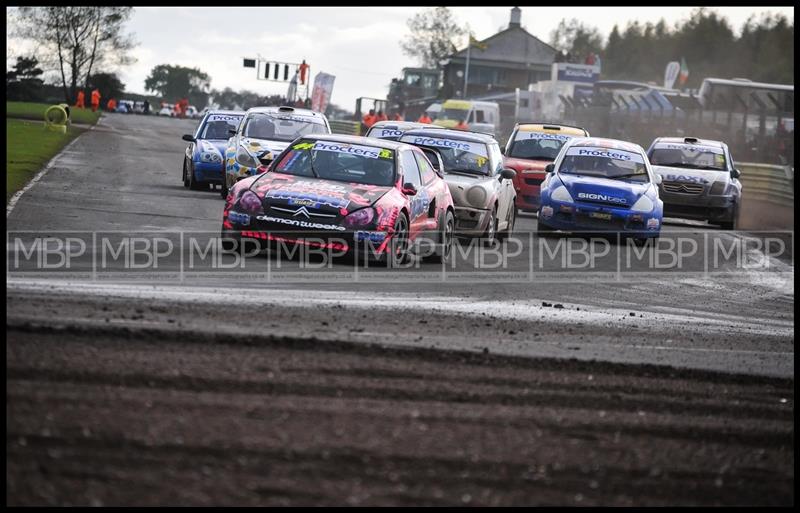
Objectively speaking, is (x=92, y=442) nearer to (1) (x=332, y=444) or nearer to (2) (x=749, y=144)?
(1) (x=332, y=444)

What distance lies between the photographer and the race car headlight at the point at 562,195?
1909 centimetres

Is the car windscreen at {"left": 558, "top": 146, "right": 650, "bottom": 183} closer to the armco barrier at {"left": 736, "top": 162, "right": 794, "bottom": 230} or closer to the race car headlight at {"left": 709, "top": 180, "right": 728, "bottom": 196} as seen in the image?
the race car headlight at {"left": 709, "top": 180, "right": 728, "bottom": 196}

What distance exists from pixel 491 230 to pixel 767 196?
17.8 m

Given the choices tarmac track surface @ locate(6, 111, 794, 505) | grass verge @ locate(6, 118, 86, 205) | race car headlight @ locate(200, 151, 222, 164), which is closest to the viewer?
tarmac track surface @ locate(6, 111, 794, 505)

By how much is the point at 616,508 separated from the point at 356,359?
278 cm

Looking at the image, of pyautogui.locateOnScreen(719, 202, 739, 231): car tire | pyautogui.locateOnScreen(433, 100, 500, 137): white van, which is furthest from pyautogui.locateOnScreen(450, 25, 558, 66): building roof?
pyautogui.locateOnScreen(719, 202, 739, 231): car tire

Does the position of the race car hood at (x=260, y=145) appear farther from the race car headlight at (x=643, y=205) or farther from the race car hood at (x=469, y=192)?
the race car headlight at (x=643, y=205)

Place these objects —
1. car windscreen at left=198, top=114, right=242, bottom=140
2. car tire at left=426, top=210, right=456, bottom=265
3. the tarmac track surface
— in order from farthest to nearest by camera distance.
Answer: car windscreen at left=198, top=114, right=242, bottom=140, car tire at left=426, top=210, right=456, bottom=265, the tarmac track surface

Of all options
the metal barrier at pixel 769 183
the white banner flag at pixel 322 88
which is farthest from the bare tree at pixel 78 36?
the metal barrier at pixel 769 183

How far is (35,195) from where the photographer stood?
62.3 feet

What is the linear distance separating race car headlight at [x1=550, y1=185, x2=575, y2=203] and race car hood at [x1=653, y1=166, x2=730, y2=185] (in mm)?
4954

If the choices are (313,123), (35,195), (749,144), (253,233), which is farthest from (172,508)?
(749,144)

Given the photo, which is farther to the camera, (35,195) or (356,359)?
(35,195)

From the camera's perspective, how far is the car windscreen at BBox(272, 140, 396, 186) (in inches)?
560
